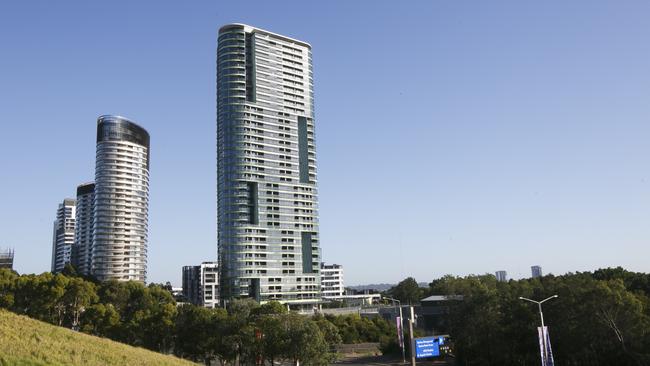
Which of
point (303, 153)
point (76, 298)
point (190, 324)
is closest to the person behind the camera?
point (190, 324)

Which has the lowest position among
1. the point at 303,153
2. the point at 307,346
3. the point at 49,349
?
the point at 307,346

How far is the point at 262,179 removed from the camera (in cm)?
18188

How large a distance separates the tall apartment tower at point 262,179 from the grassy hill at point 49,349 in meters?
129

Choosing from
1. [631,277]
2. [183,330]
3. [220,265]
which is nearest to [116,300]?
[183,330]

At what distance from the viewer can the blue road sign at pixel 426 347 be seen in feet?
181

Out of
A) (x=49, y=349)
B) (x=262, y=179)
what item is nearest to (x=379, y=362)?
(x=49, y=349)

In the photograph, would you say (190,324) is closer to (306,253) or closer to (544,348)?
(544,348)

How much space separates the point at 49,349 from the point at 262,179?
14914 centimetres

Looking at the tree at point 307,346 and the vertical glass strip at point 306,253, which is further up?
the vertical glass strip at point 306,253

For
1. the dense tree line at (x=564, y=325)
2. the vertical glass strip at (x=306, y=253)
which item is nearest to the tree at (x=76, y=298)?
the dense tree line at (x=564, y=325)

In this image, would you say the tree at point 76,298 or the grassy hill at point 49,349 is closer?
the grassy hill at point 49,349

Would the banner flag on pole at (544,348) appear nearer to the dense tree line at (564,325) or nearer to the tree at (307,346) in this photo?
the dense tree line at (564,325)

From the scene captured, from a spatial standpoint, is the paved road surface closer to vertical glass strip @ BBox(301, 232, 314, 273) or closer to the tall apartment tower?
the tall apartment tower

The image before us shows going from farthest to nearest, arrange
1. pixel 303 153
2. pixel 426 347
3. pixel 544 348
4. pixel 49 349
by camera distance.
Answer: pixel 303 153
pixel 426 347
pixel 544 348
pixel 49 349
